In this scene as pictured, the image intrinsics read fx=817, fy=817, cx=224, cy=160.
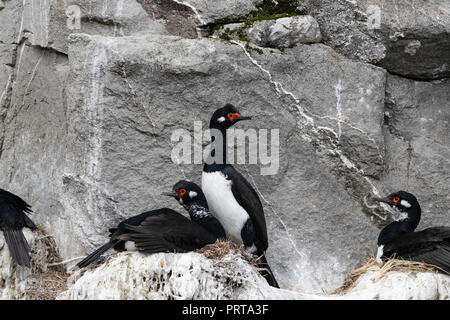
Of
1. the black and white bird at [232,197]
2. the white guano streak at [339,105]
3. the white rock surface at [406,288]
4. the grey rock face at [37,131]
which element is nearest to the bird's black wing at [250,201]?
the black and white bird at [232,197]

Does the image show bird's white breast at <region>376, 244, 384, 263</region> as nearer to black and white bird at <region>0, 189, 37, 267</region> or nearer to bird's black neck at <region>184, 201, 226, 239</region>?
bird's black neck at <region>184, 201, 226, 239</region>

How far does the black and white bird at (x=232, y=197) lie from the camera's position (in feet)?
24.1

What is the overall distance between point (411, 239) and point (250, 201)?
1.45m

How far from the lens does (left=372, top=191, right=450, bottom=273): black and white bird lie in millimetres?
6922

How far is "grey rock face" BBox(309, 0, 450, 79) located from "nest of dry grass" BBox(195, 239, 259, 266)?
2.58m

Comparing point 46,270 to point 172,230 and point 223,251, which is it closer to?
point 172,230

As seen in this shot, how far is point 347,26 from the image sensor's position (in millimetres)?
8258

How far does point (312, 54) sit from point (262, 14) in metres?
0.66

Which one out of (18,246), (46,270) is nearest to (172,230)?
(18,246)

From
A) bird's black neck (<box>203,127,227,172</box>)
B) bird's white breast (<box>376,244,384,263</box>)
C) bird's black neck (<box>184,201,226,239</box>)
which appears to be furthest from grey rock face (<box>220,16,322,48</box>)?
bird's white breast (<box>376,244,384,263</box>)

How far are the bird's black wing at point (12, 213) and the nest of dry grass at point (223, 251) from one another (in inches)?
73.6

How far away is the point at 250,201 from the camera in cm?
732

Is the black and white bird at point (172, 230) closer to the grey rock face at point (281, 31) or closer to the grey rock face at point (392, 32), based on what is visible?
the grey rock face at point (281, 31)

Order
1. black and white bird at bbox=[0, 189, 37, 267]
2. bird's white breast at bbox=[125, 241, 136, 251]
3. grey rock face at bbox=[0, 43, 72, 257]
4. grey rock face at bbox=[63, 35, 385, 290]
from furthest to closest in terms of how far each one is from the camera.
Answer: grey rock face at bbox=[0, 43, 72, 257] → grey rock face at bbox=[63, 35, 385, 290] → black and white bird at bbox=[0, 189, 37, 267] → bird's white breast at bbox=[125, 241, 136, 251]
